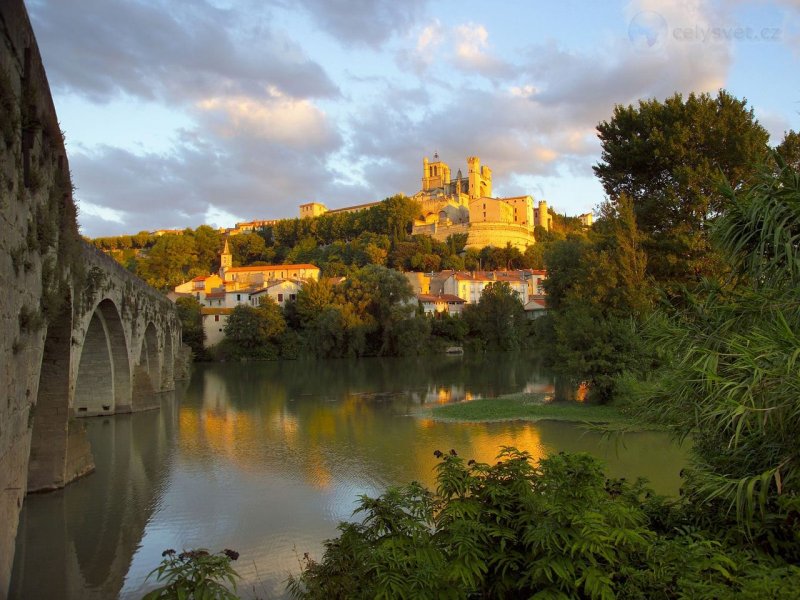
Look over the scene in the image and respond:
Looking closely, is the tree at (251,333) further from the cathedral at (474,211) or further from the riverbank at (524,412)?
the cathedral at (474,211)

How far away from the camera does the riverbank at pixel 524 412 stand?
1919cm

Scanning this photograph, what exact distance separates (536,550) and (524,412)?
16.7m

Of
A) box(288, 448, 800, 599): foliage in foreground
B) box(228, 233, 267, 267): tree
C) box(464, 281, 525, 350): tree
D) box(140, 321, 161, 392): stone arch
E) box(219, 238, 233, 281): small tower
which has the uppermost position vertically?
box(228, 233, 267, 267): tree

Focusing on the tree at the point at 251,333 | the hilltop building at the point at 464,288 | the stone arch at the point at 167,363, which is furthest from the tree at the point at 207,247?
the stone arch at the point at 167,363

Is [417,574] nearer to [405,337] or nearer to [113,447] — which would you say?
[113,447]

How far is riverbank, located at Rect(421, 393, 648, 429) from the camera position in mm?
19192

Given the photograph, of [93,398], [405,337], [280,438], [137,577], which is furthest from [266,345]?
[137,577]

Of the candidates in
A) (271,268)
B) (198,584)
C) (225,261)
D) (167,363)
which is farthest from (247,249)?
(198,584)

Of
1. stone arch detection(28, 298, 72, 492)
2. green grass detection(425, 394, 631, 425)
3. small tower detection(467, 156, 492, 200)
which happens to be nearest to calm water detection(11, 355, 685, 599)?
stone arch detection(28, 298, 72, 492)

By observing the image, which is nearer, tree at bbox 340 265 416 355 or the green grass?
the green grass

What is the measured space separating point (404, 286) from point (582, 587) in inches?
2027

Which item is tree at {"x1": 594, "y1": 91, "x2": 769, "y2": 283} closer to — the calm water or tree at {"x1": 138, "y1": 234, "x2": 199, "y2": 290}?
the calm water

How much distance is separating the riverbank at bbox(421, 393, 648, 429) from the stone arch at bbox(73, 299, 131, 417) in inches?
435

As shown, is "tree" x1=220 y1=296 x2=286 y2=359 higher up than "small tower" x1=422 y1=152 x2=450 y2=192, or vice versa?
"small tower" x1=422 y1=152 x2=450 y2=192
